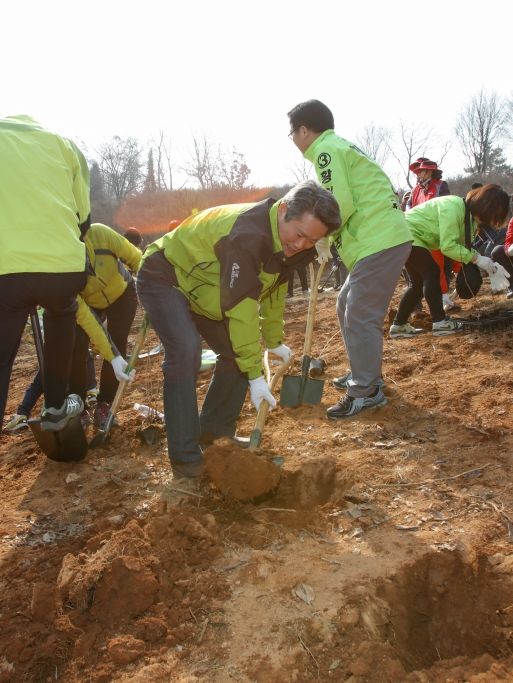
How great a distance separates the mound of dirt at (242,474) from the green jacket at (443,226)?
3117 millimetres

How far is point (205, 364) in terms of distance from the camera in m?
5.25

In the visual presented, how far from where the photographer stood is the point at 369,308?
3391 millimetres

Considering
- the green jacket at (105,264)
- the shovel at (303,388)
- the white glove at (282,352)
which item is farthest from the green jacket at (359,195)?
the green jacket at (105,264)

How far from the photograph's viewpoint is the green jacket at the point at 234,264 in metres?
2.30

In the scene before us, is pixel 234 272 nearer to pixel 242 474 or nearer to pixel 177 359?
pixel 177 359

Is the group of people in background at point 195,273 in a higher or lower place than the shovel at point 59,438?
higher

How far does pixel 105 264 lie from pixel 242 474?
74.8 inches

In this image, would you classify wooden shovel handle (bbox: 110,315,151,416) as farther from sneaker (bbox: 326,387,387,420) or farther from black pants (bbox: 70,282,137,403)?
sneaker (bbox: 326,387,387,420)

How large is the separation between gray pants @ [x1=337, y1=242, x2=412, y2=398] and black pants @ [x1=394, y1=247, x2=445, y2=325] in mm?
1658

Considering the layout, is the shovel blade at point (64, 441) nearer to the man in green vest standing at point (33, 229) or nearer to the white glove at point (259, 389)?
the man in green vest standing at point (33, 229)

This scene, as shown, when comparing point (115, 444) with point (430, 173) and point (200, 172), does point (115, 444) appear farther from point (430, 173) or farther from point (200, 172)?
point (200, 172)

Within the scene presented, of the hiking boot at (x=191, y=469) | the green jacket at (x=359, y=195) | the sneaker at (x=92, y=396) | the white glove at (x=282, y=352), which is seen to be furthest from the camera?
the sneaker at (x=92, y=396)

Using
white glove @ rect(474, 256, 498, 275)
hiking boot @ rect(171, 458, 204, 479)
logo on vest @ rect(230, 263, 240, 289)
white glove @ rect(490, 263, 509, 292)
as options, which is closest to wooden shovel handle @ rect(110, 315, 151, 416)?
hiking boot @ rect(171, 458, 204, 479)

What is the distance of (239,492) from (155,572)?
2.01 feet
